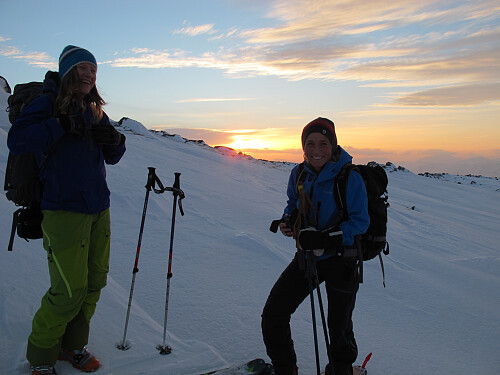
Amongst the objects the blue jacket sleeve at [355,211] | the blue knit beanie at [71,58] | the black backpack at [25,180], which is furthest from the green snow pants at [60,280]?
the blue jacket sleeve at [355,211]

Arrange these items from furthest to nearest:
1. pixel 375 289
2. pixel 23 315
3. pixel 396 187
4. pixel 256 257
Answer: pixel 396 187 → pixel 256 257 → pixel 375 289 → pixel 23 315

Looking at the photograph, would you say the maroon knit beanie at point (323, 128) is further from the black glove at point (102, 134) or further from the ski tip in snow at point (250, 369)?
the ski tip in snow at point (250, 369)

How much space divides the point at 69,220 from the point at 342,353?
7.72 feet

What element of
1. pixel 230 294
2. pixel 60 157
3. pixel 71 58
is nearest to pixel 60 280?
pixel 60 157

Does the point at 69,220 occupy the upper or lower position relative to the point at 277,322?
upper

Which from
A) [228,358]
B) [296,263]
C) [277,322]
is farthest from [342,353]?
[228,358]

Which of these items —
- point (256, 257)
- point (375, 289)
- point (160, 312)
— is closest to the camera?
point (160, 312)

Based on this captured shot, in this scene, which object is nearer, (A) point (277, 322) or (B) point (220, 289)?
(A) point (277, 322)

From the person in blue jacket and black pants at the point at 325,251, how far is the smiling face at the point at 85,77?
1.73 metres

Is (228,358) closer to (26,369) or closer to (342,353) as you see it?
(342,353)

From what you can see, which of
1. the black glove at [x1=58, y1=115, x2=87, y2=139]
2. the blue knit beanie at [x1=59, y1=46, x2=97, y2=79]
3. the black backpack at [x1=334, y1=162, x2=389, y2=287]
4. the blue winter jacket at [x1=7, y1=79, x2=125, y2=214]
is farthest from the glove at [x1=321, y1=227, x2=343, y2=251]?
the blue knit beanie at [x1=59, y1=46, x2=97, y2=79]

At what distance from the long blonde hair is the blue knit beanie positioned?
1.7 inches

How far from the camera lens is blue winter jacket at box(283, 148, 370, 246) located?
8.82 feet

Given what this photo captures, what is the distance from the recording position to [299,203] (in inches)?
117
